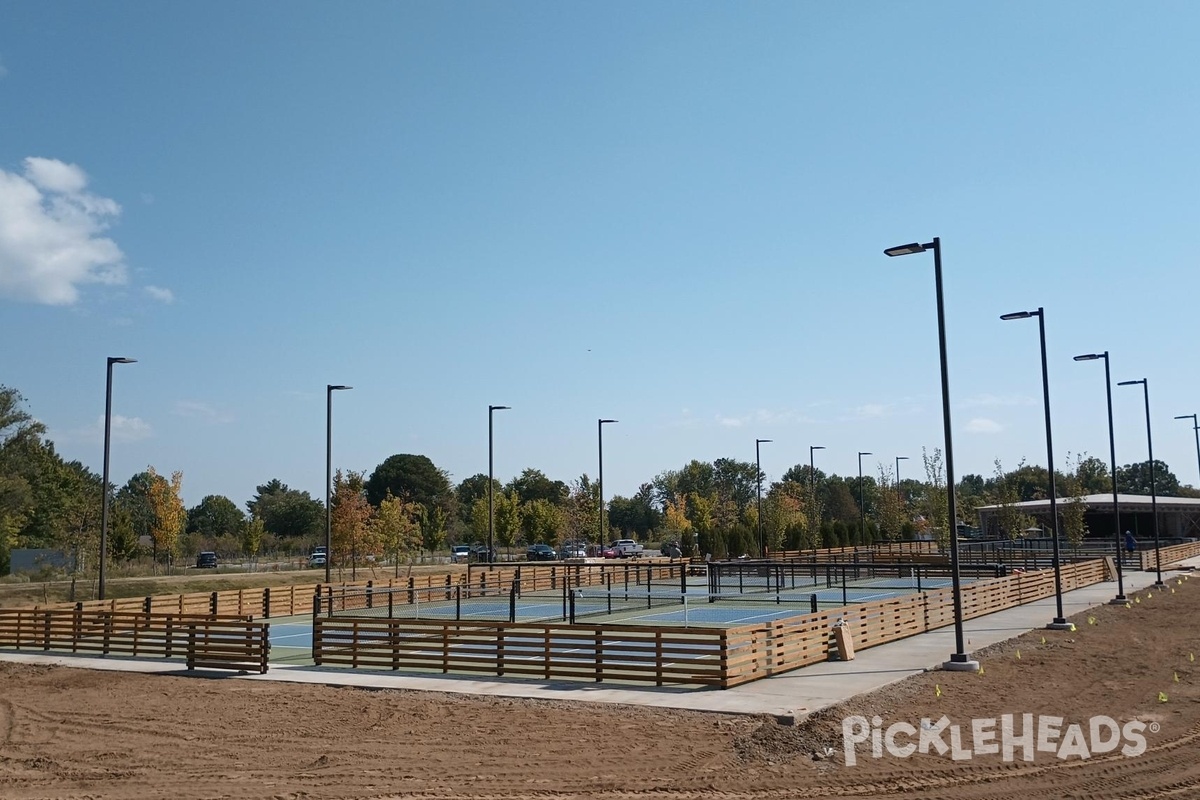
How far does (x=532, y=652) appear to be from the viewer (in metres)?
19.5

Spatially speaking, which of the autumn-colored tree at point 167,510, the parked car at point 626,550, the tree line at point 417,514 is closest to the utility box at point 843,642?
the tree line at point 417,514

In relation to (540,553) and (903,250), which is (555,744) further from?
(540,553)

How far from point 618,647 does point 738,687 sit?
2351mm

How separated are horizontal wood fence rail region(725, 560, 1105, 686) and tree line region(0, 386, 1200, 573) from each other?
28488 millimetres

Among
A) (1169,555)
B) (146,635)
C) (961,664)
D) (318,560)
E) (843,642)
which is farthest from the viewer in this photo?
(318,560)

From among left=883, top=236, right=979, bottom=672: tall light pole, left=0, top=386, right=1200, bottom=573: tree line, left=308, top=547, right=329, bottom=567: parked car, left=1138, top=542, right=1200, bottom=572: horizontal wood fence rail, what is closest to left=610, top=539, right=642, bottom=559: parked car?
left=0, top=386, right=1200, bottom=573: tree line

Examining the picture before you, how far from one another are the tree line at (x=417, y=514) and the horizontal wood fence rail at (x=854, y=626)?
28.5 m

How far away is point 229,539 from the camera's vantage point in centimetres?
8969

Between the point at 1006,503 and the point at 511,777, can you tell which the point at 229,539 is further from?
the point at 511,777

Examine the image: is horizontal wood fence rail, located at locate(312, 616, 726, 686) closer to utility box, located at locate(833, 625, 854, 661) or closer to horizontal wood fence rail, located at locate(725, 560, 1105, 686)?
horizontal wood fence rail, located at locate(725, 560, 1105, 686)

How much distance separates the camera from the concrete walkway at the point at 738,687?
16078mm

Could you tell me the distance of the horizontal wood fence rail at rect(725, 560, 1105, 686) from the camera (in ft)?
61.0

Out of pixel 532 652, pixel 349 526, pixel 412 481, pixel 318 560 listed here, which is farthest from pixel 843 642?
pixel 412 481

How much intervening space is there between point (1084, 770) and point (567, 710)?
24.3 ft
